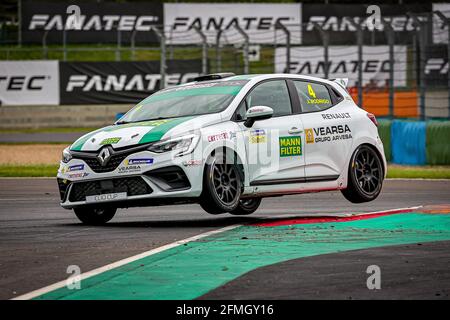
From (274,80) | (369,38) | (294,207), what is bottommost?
(294,207)

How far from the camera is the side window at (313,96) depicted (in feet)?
41.3

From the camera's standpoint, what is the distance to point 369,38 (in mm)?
38188

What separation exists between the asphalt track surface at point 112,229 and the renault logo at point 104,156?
0.68 meters

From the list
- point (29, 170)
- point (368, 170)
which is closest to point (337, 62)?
point (29, 170)

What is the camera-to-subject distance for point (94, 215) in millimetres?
11766

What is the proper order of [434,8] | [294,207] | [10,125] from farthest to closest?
[434,8], [10,125], [294,207]

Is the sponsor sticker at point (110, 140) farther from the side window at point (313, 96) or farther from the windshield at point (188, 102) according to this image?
the side window at point (313, 96)

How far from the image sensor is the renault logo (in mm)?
11016

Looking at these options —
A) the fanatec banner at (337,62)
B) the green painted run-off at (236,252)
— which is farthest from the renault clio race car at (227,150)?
the fanatec banner at (337,62)

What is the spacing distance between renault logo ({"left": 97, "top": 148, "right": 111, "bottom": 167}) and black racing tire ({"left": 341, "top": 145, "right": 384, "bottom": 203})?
3.15 meters

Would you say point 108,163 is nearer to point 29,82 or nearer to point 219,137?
point 219,137
